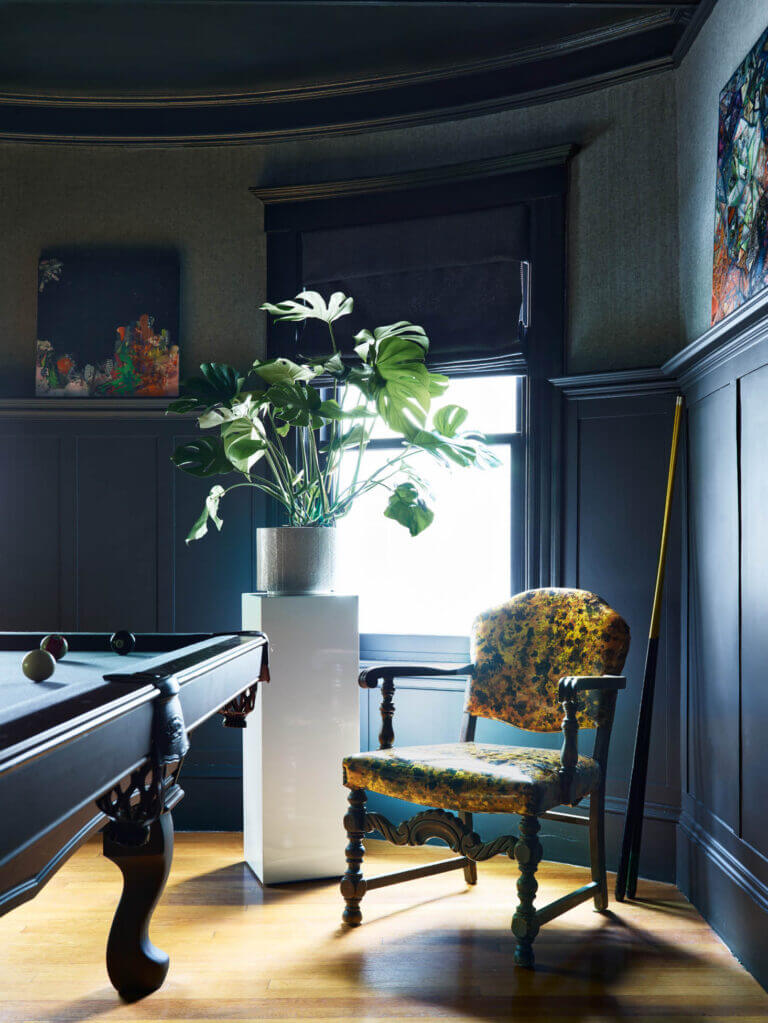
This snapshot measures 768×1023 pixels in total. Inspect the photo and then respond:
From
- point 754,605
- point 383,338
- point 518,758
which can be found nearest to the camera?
point 754,605

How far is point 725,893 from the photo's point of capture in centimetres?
262

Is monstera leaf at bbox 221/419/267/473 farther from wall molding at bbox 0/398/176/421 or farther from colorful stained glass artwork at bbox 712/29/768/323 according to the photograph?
colorful stained glass artwork at bbox 712/29/768/323

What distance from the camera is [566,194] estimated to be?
3.51m

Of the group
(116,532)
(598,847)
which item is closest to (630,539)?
(598,847)

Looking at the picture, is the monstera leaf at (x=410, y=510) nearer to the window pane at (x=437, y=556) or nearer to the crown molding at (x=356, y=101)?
the window pane at (x=437, y=556)

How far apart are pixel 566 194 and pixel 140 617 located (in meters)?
2.53

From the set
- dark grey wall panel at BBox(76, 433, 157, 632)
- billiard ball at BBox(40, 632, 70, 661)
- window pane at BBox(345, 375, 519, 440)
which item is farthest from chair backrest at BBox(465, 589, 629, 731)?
dark grey wall panel at BBox(76, 433, 157, 632)

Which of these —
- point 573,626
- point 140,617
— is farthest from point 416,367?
point 140,617

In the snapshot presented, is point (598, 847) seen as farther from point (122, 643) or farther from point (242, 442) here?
point (242, 442)

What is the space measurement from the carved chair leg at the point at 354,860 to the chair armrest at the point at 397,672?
378 mm

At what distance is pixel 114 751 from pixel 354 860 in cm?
141

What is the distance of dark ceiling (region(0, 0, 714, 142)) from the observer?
10.8 feet

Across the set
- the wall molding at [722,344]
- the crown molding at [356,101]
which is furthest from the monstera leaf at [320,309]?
the wall molding at [722,344]

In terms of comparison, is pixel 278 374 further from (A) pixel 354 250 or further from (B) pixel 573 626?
(B) pixel 573 626
